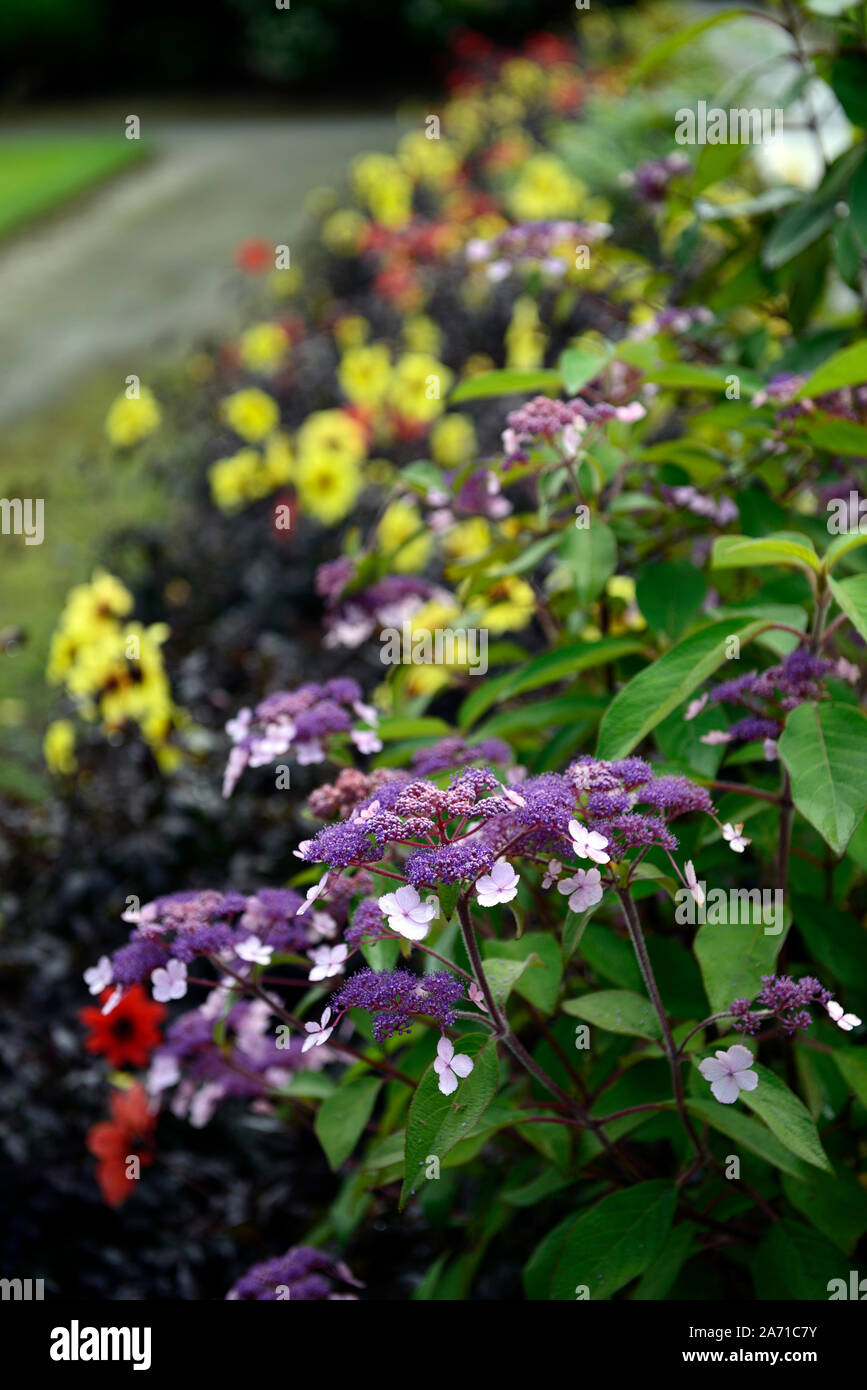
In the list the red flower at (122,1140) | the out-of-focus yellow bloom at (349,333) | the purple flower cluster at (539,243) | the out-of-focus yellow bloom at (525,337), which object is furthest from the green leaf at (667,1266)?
the out-of-focus yellow bloom at (349,333)

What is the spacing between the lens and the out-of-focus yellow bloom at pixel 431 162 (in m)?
6.56

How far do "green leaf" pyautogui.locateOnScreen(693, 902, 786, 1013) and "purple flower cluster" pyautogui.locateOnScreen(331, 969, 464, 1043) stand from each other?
25 centimetres

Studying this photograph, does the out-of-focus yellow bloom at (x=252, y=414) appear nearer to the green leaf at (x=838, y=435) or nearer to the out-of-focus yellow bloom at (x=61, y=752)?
the out-of-focus yellow bloom at (x=61, y=752)

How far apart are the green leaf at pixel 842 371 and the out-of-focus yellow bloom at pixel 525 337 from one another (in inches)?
93.3

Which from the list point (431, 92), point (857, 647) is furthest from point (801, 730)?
point (431, 92)

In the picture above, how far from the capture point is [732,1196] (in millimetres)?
1323

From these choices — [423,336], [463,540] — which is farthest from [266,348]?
[463,540]

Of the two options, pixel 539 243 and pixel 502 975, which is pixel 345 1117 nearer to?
pixel 502 975

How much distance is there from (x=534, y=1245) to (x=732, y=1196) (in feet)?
1.55

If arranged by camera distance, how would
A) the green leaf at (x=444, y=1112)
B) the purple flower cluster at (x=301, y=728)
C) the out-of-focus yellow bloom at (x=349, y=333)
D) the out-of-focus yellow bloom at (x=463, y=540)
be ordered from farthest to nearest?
the out-of-focus yellow bloom at (x=349, y=333) < the out-of-focus yellow bloom at (x=463, y=540) < the purple flower cluster at (x=301, y=728) < the green leaf at (x=444, y=1112)

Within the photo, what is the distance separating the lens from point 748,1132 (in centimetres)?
120

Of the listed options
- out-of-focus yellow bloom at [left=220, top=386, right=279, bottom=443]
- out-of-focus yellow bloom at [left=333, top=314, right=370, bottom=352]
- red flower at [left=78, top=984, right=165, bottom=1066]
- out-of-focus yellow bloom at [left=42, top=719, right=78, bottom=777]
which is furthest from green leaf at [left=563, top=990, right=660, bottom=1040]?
out-of-focus yellow bloom at [left=333, top=314, right=370, bottom=352]

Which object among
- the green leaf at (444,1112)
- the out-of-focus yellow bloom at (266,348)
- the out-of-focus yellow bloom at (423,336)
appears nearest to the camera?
the green leaf at (444,1112)

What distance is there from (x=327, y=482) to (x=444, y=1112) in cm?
245
